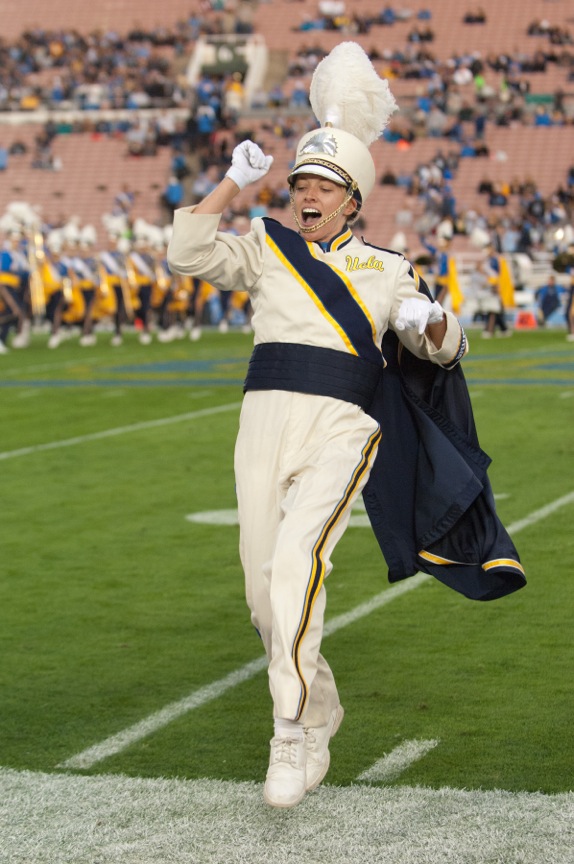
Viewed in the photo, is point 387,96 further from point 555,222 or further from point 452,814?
point 555,222

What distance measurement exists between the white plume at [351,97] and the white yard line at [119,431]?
674 centimetres

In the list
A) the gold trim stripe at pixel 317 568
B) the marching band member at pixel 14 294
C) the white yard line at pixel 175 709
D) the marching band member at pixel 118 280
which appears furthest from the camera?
the marching band member at pixel 118 280

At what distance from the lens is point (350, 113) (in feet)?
14.1

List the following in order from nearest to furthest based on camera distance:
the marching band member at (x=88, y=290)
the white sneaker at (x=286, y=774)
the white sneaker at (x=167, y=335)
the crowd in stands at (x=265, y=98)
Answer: the white sneaker at (x=286, y=774), the marching band member at (x=88, y=290), the white sneaker at (x=167, y=335), the crowd in stands at (x=265, y=98)

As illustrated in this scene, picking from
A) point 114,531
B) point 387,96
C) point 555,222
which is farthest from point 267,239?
point 555,222

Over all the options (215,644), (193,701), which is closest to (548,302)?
(215,644)

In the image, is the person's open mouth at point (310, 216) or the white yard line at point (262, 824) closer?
the white yard line at point (262, 824)

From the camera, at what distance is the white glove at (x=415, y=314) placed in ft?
12.6

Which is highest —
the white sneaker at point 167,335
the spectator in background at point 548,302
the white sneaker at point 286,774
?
the white sneaker at point 286,774

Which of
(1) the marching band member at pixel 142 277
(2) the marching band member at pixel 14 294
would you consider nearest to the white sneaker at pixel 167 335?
(1) the marching band member at pixel 142 277

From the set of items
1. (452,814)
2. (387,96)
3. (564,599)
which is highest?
(387,96)

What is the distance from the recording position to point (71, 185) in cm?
3812

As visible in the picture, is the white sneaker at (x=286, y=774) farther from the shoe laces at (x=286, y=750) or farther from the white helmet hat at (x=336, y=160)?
the white helmet hat at (x=336, y=160)

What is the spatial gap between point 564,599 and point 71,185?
33.3 meters
